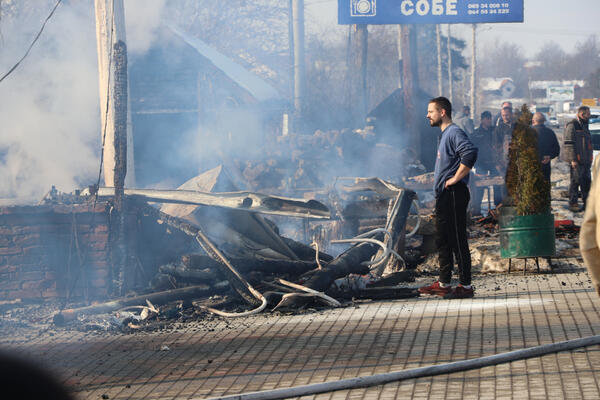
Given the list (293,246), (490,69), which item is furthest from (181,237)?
(490,69)

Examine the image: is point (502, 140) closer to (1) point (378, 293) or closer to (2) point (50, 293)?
(1) point (378, 293)

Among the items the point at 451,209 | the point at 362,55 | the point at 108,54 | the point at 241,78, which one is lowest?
the point at 451,209

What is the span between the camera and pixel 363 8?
16078 mm

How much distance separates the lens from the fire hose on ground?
15.1 ft

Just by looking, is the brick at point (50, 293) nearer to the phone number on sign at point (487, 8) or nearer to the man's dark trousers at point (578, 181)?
the man's dark trousers at point (578, 181)

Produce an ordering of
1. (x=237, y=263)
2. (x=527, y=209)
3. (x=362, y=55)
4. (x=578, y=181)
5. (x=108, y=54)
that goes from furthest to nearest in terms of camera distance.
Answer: (x=362, y=55), (x=578, y=181), (x=108, y=54), (x=527, y=209), (x=237, y=263)

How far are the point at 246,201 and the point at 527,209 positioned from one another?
3.56m

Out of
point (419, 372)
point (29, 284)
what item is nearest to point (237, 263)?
point (29, 284)

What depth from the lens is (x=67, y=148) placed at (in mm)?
15797

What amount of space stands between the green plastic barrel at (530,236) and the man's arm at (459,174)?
79.9 inches

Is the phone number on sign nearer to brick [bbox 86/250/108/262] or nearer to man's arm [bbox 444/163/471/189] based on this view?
man's arm [bbox 444/163/471/189]

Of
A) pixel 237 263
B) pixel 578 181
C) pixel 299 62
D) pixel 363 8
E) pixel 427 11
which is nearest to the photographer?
pixel 237 263

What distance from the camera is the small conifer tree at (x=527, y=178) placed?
30.9ft

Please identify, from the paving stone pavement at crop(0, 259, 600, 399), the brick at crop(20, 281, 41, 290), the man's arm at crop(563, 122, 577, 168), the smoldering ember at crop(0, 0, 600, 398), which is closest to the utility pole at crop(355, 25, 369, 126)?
the smoldering ember at crop(0, 0, 600, 398)
